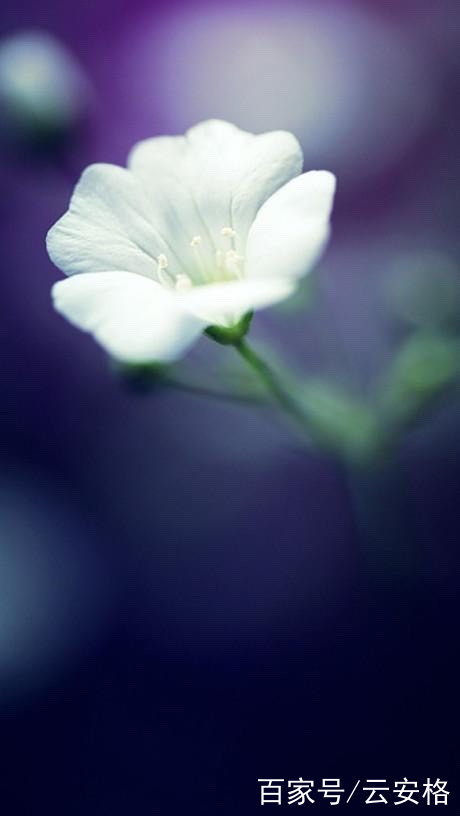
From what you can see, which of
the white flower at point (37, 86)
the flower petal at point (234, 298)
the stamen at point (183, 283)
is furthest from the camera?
the white flower at point (37, 86)

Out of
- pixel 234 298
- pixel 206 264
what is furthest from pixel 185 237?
pixel 234 298

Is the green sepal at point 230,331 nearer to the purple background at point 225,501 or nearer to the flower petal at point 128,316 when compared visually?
the flower petal at point 128,316

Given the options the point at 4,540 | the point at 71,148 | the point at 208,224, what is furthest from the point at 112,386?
the point at 208,224

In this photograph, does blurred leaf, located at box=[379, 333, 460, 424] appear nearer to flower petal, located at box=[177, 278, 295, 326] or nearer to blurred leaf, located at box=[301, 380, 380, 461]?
blurred leaf, located at box=[301, 380, 380, 461]

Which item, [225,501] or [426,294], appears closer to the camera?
[426,294]

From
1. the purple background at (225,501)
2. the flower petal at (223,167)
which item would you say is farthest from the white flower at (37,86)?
the flower petal at (223,167)

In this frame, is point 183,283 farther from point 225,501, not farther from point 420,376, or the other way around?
point 225,501
